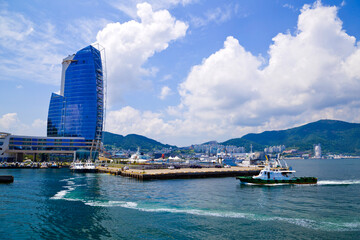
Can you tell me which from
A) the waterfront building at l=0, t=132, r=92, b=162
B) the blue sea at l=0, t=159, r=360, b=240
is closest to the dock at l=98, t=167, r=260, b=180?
the blue sea at l=0, t=159, r=360, b=240

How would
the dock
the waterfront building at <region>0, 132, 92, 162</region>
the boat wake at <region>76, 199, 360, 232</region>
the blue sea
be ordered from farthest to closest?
the waterfront building at <region>0, 132, 92, 162</region>
the dock
the boat wake at <region>76, 199, 360, 232</region>
the blue sea

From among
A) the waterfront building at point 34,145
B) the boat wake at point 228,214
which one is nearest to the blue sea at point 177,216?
the boat wake at point 228,214

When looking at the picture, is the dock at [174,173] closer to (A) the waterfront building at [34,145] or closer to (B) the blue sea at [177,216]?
(B) the blue sea at [177,216]

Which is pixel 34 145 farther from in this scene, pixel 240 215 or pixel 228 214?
pixel 240 215

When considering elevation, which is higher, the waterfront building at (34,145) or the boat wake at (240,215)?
the waterfront building at (34,145)

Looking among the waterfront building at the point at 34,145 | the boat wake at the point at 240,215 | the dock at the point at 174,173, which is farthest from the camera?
the waterfront building at the point at 34,145

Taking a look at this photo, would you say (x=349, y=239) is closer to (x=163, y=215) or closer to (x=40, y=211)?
(x=163, y=215)

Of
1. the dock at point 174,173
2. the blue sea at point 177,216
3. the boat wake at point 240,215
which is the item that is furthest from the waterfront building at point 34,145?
the boat wake at point 240,215

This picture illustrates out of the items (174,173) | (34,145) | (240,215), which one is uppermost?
(34,145)

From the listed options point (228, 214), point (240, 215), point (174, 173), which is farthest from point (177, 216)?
point (174, 173)

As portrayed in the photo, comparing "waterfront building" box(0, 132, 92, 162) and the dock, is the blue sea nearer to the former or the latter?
the dock

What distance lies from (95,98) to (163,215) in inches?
7027

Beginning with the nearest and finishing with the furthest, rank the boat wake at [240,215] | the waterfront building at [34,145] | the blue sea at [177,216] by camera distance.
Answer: the blue sea at [177,216], the boat wake at [240,215], the waterfront building at [34,145]

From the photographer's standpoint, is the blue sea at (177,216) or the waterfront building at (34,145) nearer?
the blue sea at (177,216)
